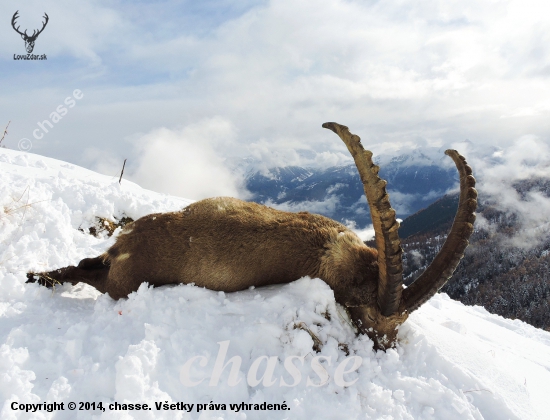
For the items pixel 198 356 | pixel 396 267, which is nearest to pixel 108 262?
pixel 198 356

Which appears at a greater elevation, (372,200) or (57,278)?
(372,200)

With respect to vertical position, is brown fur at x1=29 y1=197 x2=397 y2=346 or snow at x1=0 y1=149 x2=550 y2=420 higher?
brown fur at x1=29 y1=197 x2=397 y2=346

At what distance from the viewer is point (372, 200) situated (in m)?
3.93

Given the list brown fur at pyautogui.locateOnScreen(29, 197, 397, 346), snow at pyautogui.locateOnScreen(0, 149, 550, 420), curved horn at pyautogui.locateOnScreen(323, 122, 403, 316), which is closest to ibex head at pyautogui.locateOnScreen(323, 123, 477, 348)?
curved horn at pyautogui.locateOnScreen(323, 122, 403, 316)

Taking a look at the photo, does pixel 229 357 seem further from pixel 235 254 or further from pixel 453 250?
pixel 453 250

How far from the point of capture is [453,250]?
4707 millimetres

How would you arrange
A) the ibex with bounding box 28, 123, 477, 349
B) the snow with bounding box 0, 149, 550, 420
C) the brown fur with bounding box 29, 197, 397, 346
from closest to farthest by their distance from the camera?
the snow with bounding box 0, 149, 550, 420
the ibex with bounding box 28, 123, 477, 349
the brown fur with bounding box 29, 197, 397, 346

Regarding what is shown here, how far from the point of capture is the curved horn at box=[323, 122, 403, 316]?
3.79 m

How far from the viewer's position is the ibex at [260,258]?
481cm

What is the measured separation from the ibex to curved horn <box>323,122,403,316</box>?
0.06 m

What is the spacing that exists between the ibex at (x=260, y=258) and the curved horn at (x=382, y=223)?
0.06 metres

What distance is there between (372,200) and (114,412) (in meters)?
3.39

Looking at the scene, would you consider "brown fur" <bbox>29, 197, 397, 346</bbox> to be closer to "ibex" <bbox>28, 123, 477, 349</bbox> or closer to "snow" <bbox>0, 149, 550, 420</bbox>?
"ibex" <bbox>28, 123, 477, 349</bbox>

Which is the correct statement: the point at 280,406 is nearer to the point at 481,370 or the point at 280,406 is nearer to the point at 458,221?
the point at 481,370
